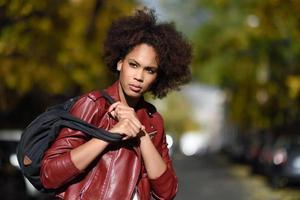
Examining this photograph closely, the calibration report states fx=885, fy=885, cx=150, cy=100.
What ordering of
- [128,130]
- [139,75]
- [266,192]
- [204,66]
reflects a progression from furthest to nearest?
[204,66] < [266,192] < [139,75] < [128,130]

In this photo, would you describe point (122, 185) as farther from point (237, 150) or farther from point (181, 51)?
point (237, 150)

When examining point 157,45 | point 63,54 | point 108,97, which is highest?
point 63,54

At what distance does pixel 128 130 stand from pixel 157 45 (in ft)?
1.58

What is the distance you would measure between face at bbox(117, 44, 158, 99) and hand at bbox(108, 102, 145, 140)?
137 mm

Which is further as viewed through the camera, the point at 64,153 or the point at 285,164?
the point at 285,164

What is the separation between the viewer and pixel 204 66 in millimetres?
35500

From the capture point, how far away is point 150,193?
3891 mm

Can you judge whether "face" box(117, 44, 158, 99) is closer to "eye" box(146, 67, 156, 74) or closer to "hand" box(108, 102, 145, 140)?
"eye" box(146, 67, 156, 74)

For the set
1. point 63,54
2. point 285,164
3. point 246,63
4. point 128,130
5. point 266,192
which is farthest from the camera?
point 246,63

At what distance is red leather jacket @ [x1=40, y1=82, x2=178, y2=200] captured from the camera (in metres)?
3.65

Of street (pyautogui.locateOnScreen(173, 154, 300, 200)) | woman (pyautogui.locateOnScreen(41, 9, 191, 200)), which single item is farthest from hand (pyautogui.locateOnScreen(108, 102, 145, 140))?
street (pyautogui.locateOnScreen(173, 154, 300, 200))

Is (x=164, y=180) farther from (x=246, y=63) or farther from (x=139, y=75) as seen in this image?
(x=246, y=63)

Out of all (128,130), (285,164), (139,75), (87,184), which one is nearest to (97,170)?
(87,184)

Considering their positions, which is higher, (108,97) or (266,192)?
(266,192)
